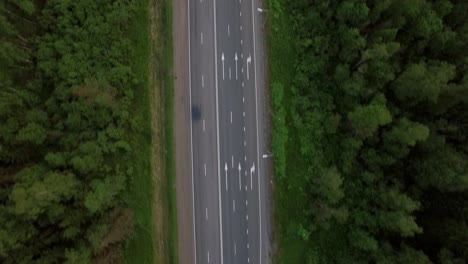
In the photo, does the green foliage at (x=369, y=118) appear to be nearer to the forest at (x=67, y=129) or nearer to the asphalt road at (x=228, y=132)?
the asphalt road at (x=228, y=132)

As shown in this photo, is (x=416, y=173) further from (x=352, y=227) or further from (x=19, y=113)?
(x=19, y=113)

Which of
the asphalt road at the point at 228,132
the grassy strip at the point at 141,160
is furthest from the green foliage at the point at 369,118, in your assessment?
the grassy strip at the point at 141,160

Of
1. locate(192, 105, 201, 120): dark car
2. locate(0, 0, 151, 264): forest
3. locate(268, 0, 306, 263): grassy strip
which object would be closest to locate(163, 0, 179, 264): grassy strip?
locate(192, 105, 201, 120): dark car

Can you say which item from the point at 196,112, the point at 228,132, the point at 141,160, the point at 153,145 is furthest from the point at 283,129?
the point at 141,160

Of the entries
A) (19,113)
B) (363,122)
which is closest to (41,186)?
(19,113)

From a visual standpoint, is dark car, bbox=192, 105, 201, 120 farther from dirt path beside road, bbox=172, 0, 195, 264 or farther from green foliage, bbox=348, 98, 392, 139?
green foliage, bbox=348, 98, 392, 139

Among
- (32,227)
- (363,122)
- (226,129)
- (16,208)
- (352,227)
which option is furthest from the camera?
(226,129)

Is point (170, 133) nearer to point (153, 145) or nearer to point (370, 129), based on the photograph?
point (153, 145)
